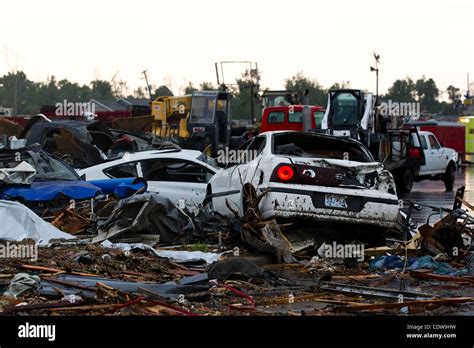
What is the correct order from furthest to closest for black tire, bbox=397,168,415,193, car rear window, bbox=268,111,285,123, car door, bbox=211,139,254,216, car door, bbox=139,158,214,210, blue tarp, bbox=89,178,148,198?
car rear window, bbox=268,111,285,123 < black tire, bbox=397,168,415,193 < car door, bbox=139,158,214,210 < blue tarp, bbox=89,178,148,198 < car door, bbox=211,139,254,216

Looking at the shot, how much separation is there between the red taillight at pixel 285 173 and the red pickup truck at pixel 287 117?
22489mm

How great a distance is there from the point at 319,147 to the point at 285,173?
1.71 meters

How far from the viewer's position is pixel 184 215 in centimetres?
1344

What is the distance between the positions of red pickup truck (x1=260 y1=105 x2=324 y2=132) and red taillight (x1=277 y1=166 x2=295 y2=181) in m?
22.5

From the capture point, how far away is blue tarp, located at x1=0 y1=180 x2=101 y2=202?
1474 cm

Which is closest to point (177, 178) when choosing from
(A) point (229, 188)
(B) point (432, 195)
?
(A) point (229, 188)

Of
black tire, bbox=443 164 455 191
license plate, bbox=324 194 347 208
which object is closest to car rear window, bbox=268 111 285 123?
black tire, bbox=443 164 455 191

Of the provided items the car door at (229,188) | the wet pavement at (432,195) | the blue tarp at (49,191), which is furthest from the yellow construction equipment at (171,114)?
the car door at (229,188)

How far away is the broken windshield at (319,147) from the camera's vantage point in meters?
13.2

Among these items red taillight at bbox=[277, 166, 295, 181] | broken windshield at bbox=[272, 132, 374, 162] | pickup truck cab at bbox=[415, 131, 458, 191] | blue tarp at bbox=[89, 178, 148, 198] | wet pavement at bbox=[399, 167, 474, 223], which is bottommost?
wet pavement at bbox=[399, 167, 474, 223]

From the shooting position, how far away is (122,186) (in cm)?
1570

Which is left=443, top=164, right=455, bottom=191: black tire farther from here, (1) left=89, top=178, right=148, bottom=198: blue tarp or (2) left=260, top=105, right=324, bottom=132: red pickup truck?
(1) left=89, top=178, right=148, bottom=198: blue tarp

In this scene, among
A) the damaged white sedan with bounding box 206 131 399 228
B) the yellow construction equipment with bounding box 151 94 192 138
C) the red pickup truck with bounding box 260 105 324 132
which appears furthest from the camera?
the yellow construction equipment with bounding box 151 94 192 138
